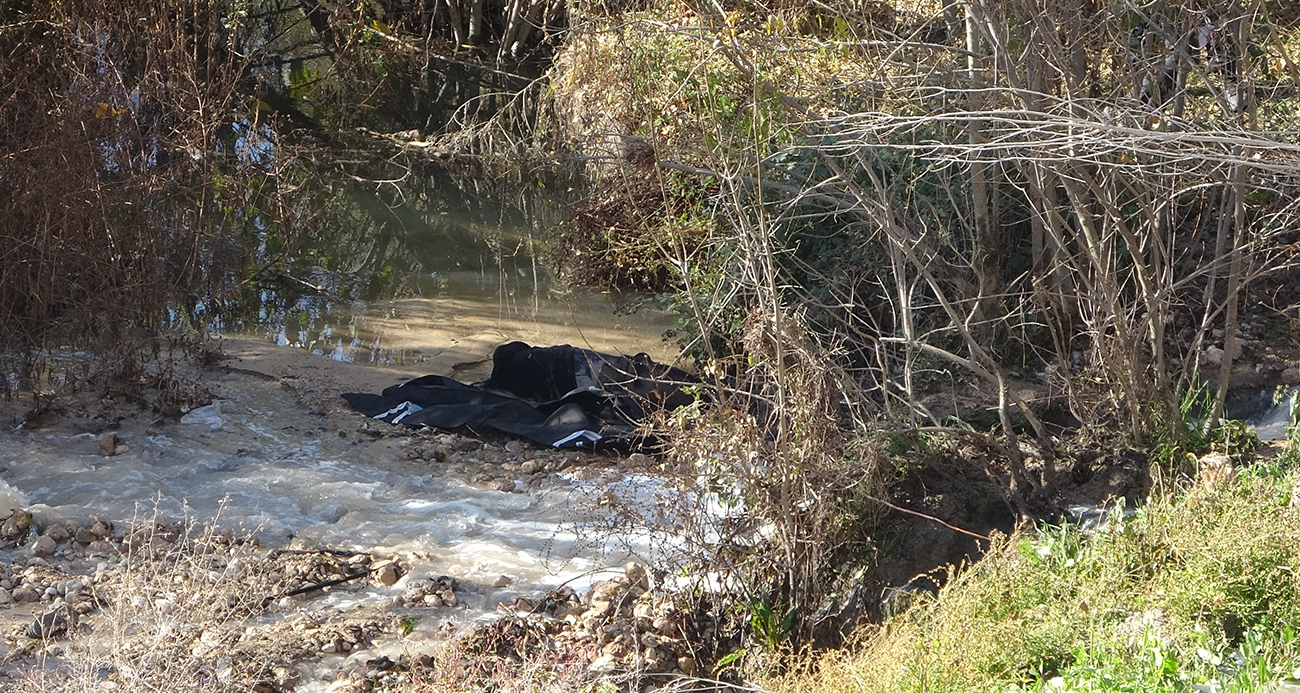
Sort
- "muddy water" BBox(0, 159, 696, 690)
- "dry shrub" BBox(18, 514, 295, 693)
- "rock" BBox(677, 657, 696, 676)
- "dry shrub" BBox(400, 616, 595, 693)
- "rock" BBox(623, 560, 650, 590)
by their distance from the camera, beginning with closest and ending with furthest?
"dry shrub" BBox(18, 514, 295, 693) → "dry shrub" BBox(400, 616, 595, 693) → "rock" BBox(677, 657, 696, 676) → "rock" BBox(623, 560, 650, 590) → "muddy water" BBox(0, 159, 696, 690)

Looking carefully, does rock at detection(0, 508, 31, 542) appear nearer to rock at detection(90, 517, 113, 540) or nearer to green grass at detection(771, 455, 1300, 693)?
rock at detection(90, 517, 113, 540)

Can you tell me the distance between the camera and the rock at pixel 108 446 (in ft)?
19.2

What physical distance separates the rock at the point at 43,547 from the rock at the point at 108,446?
105 centimetres

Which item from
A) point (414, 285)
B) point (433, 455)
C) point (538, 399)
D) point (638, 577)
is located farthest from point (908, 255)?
point (414, 285)

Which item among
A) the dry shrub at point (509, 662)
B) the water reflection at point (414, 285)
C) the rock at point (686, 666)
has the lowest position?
the rock at point (686, 666)

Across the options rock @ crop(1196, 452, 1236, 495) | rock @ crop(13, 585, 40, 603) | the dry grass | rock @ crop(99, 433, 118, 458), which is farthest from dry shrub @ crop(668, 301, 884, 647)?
rock @ crop(99, 433, 118, 458)

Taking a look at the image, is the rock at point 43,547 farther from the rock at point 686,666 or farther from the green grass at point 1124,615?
the green grass at point 1124,615

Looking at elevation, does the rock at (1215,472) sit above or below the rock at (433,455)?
above

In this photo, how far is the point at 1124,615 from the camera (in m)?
3.54

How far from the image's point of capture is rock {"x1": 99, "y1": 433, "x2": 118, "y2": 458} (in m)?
5.85

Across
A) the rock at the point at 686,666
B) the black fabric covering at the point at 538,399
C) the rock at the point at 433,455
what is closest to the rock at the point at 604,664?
the rock at the point at 686,666

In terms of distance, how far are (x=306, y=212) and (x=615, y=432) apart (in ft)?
20.4

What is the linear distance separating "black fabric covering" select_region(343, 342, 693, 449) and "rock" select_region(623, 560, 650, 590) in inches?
55.4

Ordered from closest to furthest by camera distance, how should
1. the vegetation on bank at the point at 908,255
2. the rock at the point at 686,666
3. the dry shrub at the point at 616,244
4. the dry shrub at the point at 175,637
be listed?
the dry shrub at the point at 175,637 < the vegetation on bank at the point at 908,255 < the rock at the point at 686,666 < the dry shrub at the point at 616,244
